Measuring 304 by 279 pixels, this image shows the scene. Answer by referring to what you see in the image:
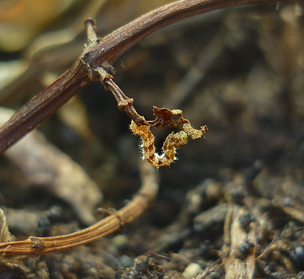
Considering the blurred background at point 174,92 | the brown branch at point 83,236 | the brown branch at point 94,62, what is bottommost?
the brown branch at point 83,236

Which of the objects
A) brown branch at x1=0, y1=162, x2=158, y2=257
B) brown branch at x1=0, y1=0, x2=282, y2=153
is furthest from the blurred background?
brown branch at x1=0, y1=0, x2=282, y2=153

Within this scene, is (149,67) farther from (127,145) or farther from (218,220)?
(218,220)

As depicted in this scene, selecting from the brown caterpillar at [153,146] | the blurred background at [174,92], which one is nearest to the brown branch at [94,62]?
the brown caterpillar at [153,146]

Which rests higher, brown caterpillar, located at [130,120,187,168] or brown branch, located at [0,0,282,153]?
brown branch, located at [0,0,282,153]

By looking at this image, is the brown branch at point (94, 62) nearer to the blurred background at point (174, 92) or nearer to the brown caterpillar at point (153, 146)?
the brown caterpillar at point (153, 146)

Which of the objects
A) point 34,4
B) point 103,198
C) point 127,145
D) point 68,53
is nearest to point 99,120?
point 127,145

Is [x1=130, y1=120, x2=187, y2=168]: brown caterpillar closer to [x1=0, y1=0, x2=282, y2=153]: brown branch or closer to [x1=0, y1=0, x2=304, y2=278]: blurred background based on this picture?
[x1=0, y1=0, x2=282, y2=153]: brown branch
